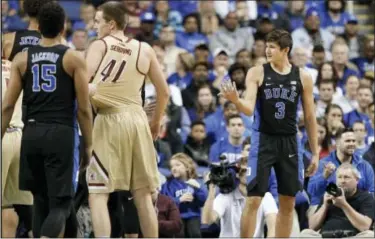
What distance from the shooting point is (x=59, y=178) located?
356 inches

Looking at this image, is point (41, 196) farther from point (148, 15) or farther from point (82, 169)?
point (148, 15)

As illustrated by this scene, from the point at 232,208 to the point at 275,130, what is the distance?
6.54ft

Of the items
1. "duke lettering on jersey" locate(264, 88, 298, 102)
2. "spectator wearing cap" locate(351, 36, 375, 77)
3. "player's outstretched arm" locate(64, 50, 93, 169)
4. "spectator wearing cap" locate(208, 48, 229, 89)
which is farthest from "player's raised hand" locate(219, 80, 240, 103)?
"spectator wearing cap" locate(351, 36, 375, 77)

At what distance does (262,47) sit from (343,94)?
166 centimetres

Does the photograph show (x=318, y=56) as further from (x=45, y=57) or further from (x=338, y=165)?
(x=45, y=57)

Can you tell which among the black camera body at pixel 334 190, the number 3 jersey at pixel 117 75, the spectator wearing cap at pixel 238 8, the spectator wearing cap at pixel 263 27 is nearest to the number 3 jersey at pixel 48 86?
the number 3 jersey at pixel 117 75

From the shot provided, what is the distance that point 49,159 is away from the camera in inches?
357

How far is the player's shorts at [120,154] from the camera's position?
32.1 ft

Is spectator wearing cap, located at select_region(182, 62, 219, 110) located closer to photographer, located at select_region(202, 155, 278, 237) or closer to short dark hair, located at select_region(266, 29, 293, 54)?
photographer, located at select_region(202, 155, 278, 237)

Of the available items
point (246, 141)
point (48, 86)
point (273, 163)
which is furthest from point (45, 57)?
point (246, 141)

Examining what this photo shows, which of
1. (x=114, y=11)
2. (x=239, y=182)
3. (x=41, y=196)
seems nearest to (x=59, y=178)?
(x=41, y=196)

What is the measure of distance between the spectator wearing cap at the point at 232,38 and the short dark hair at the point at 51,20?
1001cm

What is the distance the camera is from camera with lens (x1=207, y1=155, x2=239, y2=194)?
478 inches

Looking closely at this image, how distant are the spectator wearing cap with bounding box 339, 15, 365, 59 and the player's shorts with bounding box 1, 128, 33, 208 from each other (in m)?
10.4
